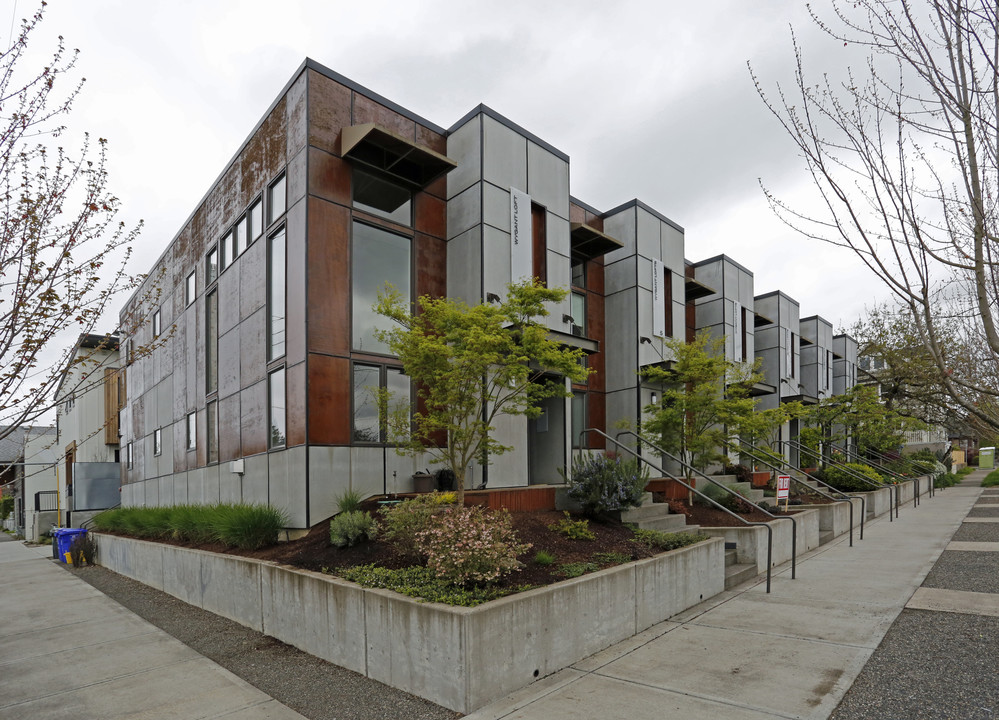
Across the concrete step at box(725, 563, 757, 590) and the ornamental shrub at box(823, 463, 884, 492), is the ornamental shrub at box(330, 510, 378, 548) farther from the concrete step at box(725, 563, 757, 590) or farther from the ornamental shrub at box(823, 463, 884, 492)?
the ornamental shrub at box(823, 463, 884, 492)

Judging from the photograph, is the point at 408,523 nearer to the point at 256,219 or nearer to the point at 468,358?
the point at 468,358

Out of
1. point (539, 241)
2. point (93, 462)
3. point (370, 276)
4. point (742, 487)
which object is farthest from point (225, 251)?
point (93, 462)

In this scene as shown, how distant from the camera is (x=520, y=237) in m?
13.0

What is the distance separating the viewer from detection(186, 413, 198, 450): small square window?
16.5 meters

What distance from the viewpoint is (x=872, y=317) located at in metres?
34.5

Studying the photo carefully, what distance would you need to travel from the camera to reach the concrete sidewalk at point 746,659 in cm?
515

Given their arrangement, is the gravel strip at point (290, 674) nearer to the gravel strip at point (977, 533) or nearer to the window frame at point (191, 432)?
the window frame at point (191, 432)

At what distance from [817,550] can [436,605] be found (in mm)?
9944

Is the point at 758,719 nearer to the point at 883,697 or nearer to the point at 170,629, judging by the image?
the point at 883,697

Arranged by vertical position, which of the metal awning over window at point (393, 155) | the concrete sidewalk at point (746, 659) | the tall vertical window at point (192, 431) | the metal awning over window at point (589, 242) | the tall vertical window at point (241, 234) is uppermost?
the metal awning over window at point (393, 155)

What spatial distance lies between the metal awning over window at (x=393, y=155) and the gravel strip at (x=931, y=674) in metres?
9.86

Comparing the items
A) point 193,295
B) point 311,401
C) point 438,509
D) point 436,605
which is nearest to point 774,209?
point 436,605

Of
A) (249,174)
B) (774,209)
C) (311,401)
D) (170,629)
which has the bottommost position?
(170,629)

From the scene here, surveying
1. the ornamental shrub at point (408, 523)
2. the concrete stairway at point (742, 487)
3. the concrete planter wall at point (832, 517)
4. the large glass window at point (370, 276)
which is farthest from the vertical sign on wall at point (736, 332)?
the ornamental shrub at point (408, 523)
